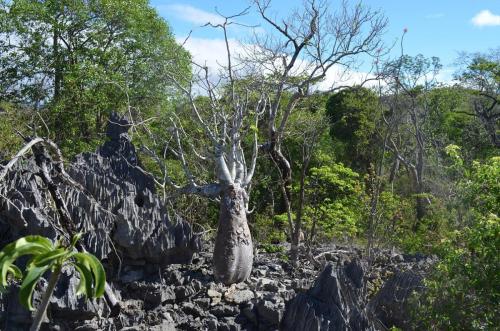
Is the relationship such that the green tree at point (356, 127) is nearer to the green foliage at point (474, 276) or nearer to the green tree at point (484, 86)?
the green tree at point (484, 86)

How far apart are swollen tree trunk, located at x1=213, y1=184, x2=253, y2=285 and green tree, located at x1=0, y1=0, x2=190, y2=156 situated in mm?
6209

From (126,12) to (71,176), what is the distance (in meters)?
8.00

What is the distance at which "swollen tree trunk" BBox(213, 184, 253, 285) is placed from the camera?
8.18m

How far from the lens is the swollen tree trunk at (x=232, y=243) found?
8180 mm

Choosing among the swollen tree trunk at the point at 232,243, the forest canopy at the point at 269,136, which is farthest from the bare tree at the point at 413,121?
the swollen tree trunk at the point at 232,243

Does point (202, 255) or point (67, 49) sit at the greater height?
point (67, 49)

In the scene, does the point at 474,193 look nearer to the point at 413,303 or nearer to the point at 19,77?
the point at 413,303

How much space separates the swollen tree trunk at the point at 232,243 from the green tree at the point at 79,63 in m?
6.21

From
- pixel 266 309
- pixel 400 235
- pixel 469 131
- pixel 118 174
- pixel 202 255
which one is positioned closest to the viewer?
pixel 266 309

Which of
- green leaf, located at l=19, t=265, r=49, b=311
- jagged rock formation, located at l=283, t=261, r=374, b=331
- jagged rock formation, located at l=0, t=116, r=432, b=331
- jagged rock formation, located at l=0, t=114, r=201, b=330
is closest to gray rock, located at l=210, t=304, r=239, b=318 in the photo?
jagged rock formation, located at l=0, t=116, r=432, b=331

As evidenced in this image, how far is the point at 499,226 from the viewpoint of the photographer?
174 inches

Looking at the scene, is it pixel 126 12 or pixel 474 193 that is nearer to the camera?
pixel 474 193

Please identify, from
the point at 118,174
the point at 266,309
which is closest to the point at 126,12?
the point at 118,174

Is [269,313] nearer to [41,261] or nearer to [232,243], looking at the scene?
[232,243]
